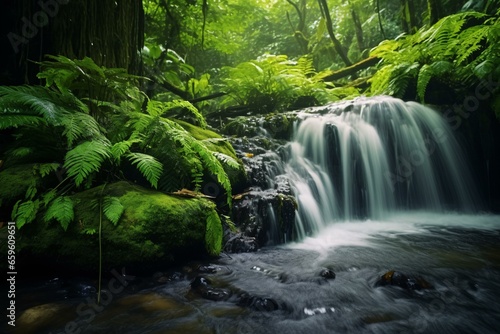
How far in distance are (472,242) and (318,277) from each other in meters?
2.38

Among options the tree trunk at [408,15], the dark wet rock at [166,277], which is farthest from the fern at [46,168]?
the tree trunk at [408,15]

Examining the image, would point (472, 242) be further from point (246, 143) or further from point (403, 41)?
point (403, 41)

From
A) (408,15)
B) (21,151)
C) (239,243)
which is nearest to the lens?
(21,151)

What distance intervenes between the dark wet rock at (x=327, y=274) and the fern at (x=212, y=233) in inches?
41.2

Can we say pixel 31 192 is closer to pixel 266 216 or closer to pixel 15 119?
pixel 15 119

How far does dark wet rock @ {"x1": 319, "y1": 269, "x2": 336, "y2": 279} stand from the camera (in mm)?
2565

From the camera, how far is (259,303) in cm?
207

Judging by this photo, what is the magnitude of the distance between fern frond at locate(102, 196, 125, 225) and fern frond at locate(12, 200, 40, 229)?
53 centimetres

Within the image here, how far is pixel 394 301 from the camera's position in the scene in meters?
2.13

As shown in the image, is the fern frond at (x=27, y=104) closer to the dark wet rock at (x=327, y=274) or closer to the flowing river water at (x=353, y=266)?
the flowing river water at (x=353, y=266)

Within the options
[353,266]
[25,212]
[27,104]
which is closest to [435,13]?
[353,266]

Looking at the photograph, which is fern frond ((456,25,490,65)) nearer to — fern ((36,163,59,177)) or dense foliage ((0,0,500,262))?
dense foliage ((0,0,500,262))

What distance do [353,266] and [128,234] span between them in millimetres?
2171

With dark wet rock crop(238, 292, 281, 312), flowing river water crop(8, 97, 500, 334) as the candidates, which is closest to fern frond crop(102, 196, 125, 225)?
flowing river water crop(8, 97, 500, 334)
